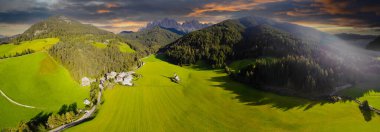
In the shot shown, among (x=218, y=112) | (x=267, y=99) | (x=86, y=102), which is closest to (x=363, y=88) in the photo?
(x=267, y=99)

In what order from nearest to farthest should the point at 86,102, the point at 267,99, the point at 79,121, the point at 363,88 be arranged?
the point at 79,121, the point at 267,99, the point at 363,88, the point at 86,102

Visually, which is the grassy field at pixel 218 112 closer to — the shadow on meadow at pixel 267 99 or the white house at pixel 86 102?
the shadow on meadow at pixel 267 99

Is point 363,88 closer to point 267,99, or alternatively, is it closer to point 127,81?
point 267,99

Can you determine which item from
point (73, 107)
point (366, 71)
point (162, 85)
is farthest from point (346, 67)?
point (73, 107)

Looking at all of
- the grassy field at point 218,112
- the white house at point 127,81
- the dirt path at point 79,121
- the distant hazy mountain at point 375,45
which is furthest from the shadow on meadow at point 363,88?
the dirt path at point 79,121

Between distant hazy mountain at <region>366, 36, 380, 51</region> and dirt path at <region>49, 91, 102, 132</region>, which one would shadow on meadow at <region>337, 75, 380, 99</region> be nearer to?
distant hazy mountain at <region>366, 36, 380, 51</region>

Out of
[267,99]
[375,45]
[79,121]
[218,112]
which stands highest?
[375,45]

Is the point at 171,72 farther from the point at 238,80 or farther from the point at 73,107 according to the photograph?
the point at 73,107

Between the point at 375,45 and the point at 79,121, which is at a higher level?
the point at 375,45

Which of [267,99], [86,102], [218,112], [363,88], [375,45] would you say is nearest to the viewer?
[218,112]
